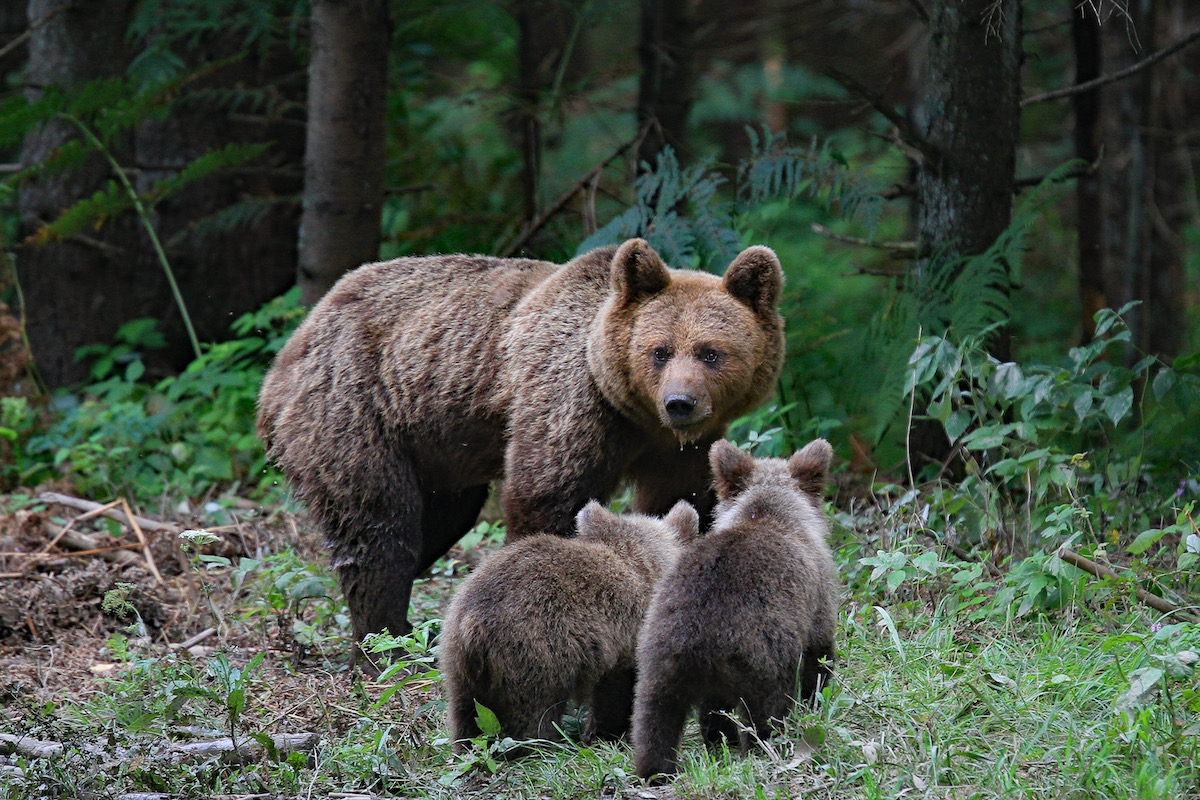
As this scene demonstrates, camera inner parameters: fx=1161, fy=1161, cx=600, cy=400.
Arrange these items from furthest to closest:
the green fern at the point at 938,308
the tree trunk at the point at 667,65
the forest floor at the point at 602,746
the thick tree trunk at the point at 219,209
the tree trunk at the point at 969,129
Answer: the thick tree trunk at the point at 219,209 < the tree trunk at the point at 667,65 < the tree trunk at the point at 969,129 < the green fern at the point at 938,308 < the forest floor at the point at 602,746

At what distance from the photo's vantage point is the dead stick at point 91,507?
743 centimetres

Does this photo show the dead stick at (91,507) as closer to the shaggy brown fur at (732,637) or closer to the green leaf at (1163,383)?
the shaggy brown fur at (732,637)

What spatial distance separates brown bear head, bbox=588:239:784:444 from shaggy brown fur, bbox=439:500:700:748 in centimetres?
107

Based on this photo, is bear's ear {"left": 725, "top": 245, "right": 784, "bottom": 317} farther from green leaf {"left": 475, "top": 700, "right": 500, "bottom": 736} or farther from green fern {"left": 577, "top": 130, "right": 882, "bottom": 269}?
green leaf {"left": 475, "top": 700, "right": 500, "bottom": 736}

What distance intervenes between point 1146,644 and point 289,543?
5028 millimetres

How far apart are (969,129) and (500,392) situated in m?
3.21

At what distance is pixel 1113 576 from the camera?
470 centimetres

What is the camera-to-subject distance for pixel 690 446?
568 centimetres

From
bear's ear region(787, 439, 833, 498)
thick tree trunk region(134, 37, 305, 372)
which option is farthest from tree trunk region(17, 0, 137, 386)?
bear's ear region(787, 439, 833, 498)

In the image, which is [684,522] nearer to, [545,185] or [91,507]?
[91,507]

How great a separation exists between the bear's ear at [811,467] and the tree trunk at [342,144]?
5.17m

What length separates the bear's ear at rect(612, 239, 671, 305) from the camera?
5.45 meters

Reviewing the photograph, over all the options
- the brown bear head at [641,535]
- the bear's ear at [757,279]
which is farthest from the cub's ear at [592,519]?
the bear's ear at [757,279]

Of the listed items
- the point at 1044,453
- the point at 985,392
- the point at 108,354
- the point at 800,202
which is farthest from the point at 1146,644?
the point at 800,202
